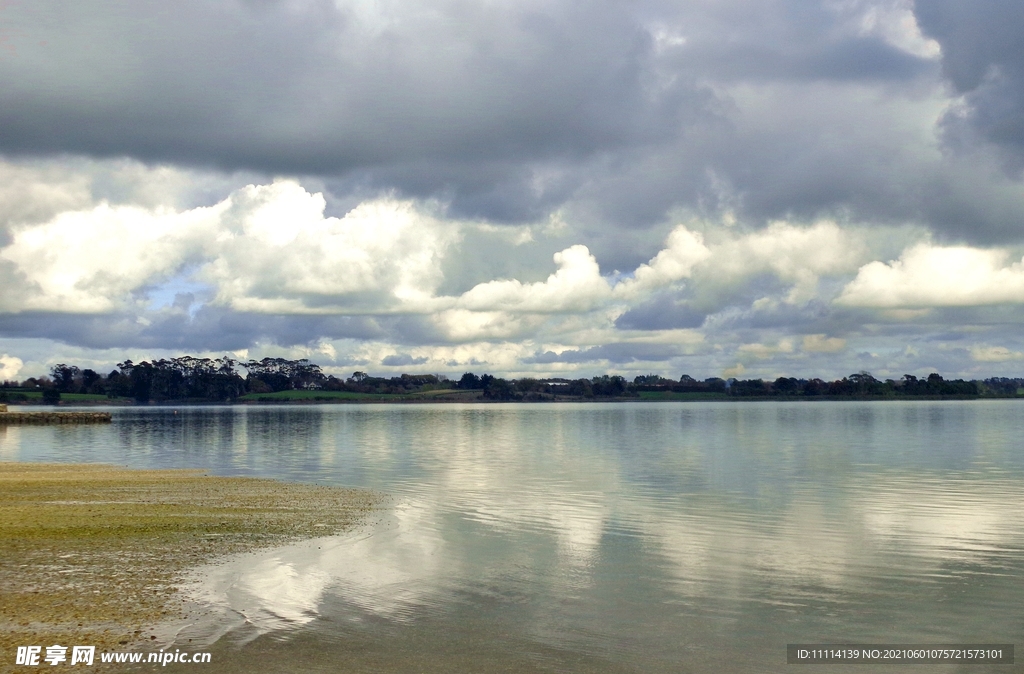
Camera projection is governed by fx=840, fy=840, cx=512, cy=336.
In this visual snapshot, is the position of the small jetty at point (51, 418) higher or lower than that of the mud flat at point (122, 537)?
lower

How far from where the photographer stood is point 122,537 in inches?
1216

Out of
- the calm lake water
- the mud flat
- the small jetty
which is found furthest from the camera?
the small jetty

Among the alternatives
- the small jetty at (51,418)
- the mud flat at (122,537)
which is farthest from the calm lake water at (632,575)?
the small jetty at (51,418)

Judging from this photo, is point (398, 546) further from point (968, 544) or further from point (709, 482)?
point (709, 482)

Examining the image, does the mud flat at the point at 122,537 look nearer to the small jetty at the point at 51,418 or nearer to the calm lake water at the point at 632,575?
the calm lake water at the point at 632,575

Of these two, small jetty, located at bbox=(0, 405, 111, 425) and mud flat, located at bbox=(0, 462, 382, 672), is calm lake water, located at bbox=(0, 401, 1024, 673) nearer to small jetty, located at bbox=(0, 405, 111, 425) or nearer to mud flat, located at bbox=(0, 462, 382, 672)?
mud flat, located at bbox=(0, 462, 382, 672)

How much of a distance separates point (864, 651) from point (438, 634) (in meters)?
9.81

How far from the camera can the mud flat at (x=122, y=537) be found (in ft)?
64.1

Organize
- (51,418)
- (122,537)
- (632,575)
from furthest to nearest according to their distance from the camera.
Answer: (51,418), (122,537), (632,575)

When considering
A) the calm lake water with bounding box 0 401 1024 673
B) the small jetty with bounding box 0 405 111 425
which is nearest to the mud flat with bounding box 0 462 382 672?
the calm lake water with bounding box 0 401 1024 673

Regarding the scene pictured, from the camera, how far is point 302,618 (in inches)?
825

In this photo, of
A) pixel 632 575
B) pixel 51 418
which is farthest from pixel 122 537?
pixel 51 418

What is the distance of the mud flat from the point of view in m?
19.5

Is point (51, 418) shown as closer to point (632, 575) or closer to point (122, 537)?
point (122, 537)
